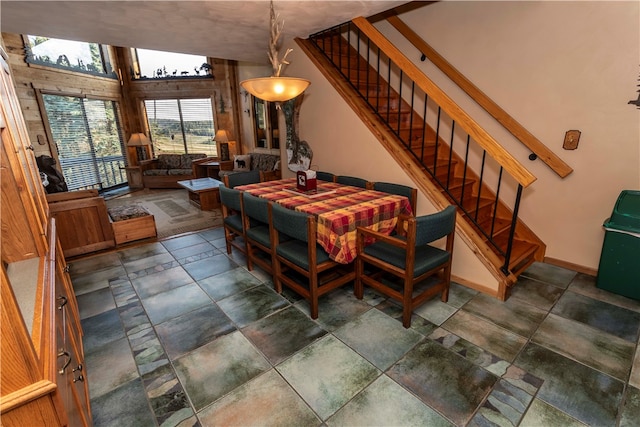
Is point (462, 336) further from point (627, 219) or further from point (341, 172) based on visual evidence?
point (341, 172)

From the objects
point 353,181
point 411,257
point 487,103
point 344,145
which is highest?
point 487,103

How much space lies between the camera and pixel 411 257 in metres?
2.06

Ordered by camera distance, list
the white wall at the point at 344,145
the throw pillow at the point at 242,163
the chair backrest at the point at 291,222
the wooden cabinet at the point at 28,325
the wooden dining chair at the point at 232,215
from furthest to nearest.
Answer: the throw pillow at the point at 242,163 → the wooden dining chair at the point at 232,215 → the white wall at the point at 344,145 → the chair backrest at the point at 291,222 → the wooden cabinet at the point at 28,325

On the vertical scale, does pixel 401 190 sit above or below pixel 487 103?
below

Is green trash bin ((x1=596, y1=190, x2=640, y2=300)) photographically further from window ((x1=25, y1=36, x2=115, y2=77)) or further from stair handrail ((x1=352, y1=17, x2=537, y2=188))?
window ((x1=25, y1=36, x2=115, y2=77))

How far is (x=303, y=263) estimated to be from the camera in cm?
231

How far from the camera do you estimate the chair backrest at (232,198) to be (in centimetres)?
292

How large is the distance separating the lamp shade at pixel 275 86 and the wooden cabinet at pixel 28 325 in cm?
142

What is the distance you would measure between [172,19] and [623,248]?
4574 mm

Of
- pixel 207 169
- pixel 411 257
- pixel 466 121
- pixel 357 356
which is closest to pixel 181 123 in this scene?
pixel 207 169

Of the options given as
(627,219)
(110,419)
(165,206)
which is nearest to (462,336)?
(627,219)

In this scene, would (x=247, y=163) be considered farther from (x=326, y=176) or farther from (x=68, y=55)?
(x=68, y=55)

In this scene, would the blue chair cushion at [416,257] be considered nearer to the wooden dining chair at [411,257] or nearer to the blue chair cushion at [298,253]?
the wooden dining chair at [411,257]

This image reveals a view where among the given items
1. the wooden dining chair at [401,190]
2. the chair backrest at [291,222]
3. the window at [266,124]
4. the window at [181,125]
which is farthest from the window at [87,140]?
the wooden dining chair at [401,190]
